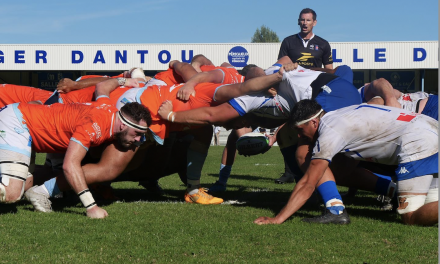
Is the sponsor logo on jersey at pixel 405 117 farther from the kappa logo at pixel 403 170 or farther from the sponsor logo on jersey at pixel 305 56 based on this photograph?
the sponsor logo on jersey at pixel 305 56

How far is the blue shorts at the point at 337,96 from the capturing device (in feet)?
19.0

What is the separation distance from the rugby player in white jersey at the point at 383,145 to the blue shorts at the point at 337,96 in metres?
0.36

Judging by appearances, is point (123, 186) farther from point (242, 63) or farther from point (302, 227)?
point (242, 63)

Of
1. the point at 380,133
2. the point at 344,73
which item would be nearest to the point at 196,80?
the point at 344,73

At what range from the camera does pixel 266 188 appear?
9.23 metres

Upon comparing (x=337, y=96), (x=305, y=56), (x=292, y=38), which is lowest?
(x=337, y=96)

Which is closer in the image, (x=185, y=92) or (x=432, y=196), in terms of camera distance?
(x=432, y=196)

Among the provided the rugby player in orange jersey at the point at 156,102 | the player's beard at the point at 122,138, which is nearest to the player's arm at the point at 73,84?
the rugby player in orange jersey at the point at 156,102

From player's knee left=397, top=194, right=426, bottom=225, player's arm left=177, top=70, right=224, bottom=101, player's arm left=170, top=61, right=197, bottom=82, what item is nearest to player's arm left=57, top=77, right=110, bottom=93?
Answer: player's arm left=170, top=61, right=197, bottom=82

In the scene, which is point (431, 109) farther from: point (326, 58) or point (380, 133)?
point (326, 58)

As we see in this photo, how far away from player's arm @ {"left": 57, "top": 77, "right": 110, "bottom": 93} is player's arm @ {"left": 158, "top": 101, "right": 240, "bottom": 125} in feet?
5.58

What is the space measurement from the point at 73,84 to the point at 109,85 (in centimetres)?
77

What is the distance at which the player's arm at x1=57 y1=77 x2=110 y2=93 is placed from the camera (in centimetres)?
730

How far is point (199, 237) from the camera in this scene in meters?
4.73
